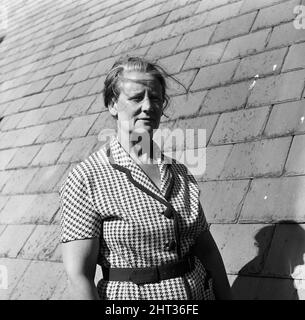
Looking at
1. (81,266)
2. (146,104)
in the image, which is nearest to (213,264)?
(81,266)

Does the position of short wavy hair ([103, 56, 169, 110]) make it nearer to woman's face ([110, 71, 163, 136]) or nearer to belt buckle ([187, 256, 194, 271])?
woman's face ([110, 71, 163, 136])

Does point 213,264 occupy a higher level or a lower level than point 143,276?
lower

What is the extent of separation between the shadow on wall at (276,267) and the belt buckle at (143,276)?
0.76 m

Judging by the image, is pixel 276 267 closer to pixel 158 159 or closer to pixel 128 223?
pixel 158 159

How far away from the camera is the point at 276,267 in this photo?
209 centimetres

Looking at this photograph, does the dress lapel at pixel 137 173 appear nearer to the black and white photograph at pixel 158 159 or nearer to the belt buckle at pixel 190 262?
the black and white photograph at pixel 158 159

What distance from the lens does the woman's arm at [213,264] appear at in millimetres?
1836

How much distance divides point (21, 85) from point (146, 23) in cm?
208

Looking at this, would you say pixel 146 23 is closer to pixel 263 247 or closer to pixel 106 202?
pixel 263 247

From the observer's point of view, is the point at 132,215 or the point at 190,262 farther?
the point at 190,262

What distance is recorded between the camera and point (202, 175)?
2.84 meters

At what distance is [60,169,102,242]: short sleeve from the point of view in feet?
4.89

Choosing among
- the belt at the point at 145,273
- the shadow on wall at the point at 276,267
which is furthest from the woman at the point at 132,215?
the shadow on wall at the point at 276,267

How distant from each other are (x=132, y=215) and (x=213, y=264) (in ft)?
1.80
